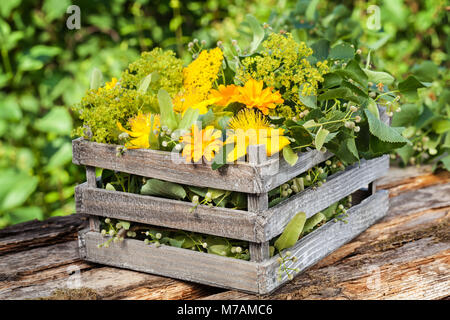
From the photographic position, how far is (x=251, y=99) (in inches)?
45.3

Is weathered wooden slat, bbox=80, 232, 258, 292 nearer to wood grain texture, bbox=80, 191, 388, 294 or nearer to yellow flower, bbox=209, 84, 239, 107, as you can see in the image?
wood grain texture, bbox=80, 191, 388, 294

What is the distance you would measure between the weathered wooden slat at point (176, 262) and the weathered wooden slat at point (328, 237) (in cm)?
4

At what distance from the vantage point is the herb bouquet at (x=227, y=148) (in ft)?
3.67

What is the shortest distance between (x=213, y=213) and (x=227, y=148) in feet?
0.49

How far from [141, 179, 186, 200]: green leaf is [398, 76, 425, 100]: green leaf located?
22.4 inches

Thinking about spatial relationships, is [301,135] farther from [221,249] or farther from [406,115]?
[406,115]

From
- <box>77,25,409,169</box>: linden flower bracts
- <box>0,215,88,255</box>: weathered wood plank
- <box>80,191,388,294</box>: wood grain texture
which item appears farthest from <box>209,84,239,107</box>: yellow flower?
<box>0,215,88,255</box>: weathered wood plank

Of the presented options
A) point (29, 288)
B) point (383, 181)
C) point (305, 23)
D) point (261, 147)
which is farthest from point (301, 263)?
point (305, 23)

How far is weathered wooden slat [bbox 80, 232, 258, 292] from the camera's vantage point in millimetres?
1166

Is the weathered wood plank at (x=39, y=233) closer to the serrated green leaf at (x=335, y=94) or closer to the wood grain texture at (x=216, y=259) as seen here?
the wood grain texture at (x=216, y=259)

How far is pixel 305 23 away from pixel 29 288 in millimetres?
1174

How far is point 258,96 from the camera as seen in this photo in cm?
116

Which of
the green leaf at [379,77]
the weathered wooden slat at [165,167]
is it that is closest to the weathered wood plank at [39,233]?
the weathered wooden slat at [165,167]

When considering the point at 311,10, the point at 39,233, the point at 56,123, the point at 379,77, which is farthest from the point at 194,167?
the point at 56,123
